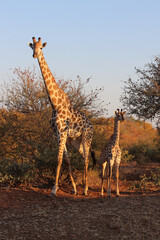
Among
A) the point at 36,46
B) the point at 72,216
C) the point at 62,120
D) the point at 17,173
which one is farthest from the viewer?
the point at 17,173

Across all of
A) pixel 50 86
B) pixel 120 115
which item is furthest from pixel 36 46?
pixel 120 115

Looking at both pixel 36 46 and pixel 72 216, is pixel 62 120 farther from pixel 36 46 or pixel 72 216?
pixel 72 216

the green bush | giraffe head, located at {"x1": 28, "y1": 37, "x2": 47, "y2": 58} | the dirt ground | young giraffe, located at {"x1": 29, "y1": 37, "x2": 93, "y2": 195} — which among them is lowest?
the dirt ground

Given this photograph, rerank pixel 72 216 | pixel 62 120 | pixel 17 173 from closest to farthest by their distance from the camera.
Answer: pixel 72 216 < pixel 62 120 < pixel 17 173

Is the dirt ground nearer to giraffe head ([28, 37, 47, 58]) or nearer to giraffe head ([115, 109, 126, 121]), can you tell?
giraffe head ([115, 109, 126, 121])

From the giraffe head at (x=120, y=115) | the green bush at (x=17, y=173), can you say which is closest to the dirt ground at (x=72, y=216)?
the green bush at (x=17, y=173)

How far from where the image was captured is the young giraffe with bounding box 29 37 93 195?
919 cm

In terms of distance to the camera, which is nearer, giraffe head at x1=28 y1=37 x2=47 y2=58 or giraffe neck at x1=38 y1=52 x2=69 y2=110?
giraffe head at x1=28 y1=37 x2=47 y2=58

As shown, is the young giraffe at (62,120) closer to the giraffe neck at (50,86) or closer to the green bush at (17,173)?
the giraffe neck at (50,86)

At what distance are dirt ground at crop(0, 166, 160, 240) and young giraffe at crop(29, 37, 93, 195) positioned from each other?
992 mm

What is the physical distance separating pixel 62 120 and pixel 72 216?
3604 mm

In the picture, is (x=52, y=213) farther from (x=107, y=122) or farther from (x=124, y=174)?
(x=107, y=122)

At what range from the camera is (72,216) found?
640 centimetres

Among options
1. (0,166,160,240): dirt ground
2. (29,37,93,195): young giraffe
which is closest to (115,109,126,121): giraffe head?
(29,37,93,195): young giraffe
